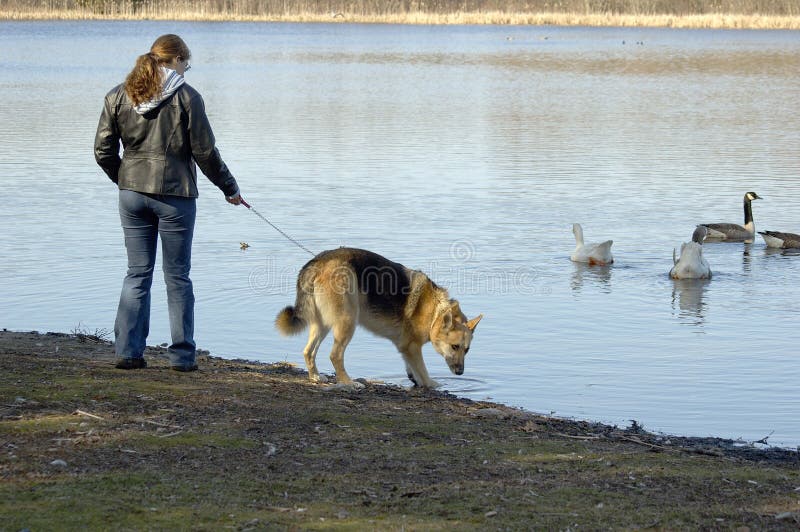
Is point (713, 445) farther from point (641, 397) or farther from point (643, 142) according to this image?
point (643, 142)

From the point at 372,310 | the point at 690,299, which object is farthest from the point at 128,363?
the point at 690,299

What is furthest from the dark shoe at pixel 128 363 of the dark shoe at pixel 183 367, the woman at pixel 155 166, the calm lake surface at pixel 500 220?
the calm lake surface at pixel 500 220

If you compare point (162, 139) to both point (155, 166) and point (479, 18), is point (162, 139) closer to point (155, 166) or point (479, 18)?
point (155, 166)

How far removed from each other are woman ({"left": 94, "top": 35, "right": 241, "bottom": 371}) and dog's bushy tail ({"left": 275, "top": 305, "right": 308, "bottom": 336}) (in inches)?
31.0

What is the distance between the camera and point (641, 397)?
9188mm

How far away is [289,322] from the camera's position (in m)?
8.24

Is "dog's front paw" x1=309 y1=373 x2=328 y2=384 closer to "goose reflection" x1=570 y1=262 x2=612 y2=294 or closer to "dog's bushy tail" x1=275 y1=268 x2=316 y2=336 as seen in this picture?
"dog's bushy tail" x1=275 y1=268 x2=316 y2=336

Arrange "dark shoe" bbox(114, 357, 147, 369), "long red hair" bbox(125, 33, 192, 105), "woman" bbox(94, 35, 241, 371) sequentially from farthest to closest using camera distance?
"dark shoe" bbox(114, 357, 147, 369) < "woman" bbox(94, 35, 241, 371) < "long red hair" bbox(125, 33, 192, 105)

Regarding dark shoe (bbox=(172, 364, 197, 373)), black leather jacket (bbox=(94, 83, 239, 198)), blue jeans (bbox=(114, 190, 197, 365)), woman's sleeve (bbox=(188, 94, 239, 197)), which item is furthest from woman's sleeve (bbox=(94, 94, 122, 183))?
dark shoe (bbox=(172, 364, 197, 373))

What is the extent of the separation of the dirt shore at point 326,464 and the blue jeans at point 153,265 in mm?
251

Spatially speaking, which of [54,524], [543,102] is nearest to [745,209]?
[54,524]

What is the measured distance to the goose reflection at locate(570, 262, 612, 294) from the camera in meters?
13.7

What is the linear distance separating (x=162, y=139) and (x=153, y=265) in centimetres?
91

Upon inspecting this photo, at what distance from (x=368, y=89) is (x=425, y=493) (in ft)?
110
